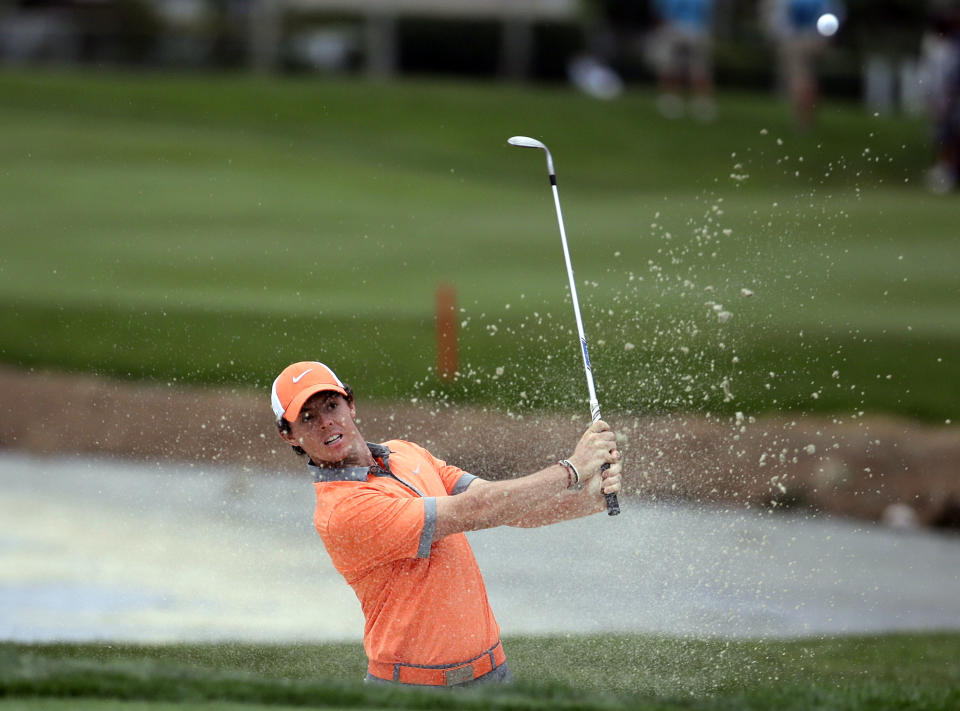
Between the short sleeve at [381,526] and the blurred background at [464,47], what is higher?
the short sleeve at [381,526]

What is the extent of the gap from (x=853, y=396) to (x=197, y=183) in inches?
434

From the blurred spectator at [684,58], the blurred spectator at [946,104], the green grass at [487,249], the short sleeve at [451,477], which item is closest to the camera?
the short sleeve at [451,477]

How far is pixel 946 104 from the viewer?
761 inches

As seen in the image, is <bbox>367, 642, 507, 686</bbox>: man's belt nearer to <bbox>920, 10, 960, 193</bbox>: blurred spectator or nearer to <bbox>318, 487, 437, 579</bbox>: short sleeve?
<bbox>318, 487, 437, 579</bbox>: short sleeve

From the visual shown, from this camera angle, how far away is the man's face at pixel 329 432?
5.16 m

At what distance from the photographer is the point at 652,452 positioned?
9.71m

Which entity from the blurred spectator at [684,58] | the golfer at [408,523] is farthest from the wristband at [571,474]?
the blurred spectator at [684,58]

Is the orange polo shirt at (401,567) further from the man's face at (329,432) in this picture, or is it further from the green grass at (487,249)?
the green grass at (487,249)

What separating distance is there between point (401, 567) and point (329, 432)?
50cm

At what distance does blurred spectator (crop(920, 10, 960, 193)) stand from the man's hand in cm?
1507

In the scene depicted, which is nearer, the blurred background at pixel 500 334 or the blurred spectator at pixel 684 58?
the blurred background at pixel 500 334

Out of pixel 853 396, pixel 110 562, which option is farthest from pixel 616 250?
pixel 110 562

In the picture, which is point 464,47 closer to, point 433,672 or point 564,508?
point 564,508

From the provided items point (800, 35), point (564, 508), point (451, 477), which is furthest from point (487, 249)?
point (564, 508)
